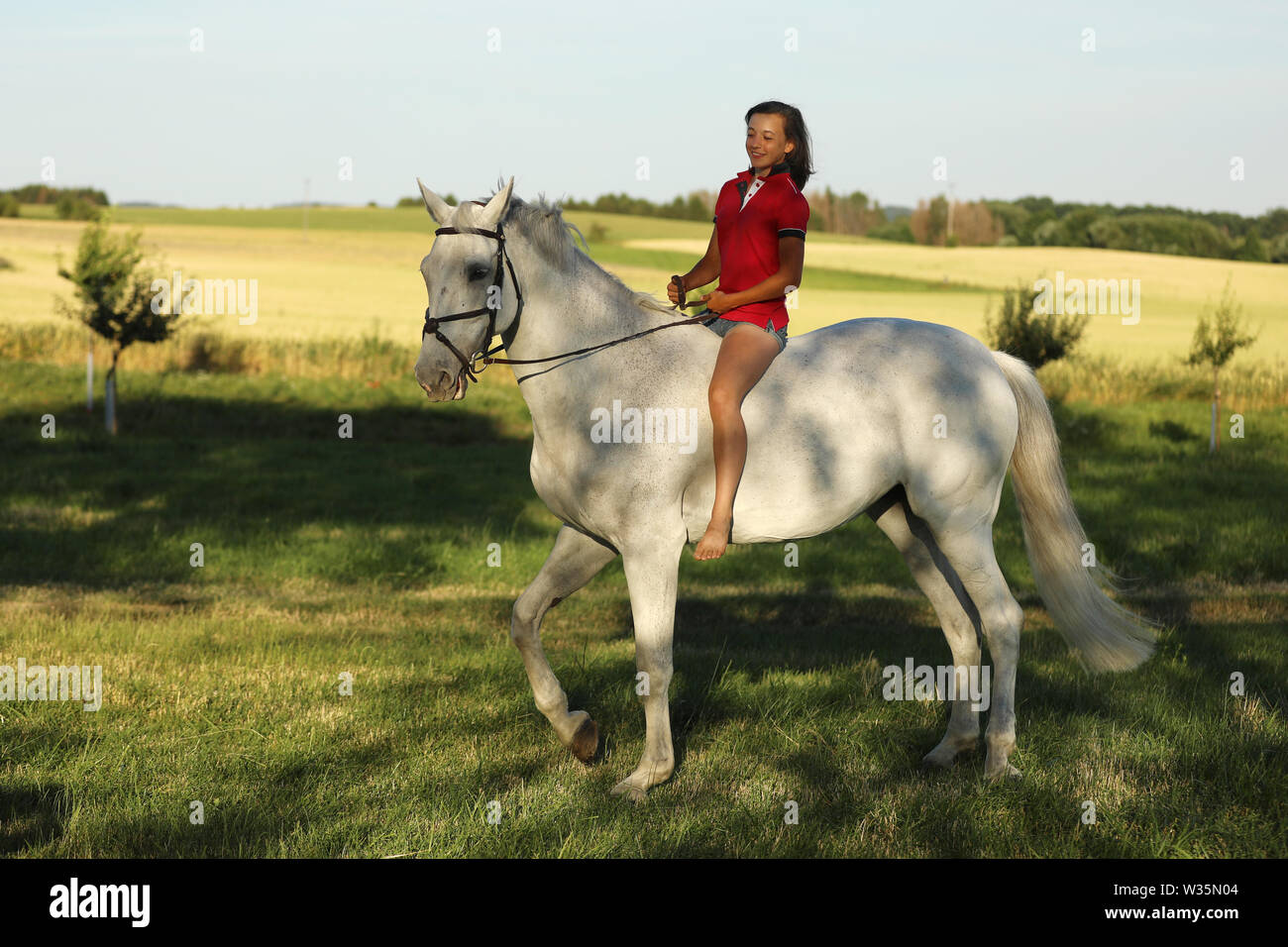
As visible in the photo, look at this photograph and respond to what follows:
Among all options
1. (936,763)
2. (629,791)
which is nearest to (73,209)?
(629,791)

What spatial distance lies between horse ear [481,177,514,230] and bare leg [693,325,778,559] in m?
1.25

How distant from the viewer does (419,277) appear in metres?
47.3

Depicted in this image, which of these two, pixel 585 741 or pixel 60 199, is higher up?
pixel 60 199

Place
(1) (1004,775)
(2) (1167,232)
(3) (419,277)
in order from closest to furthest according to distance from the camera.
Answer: (1) (1004,775)
(3) (419,277)
(2) (1167,232)

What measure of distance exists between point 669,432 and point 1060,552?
2534 mm

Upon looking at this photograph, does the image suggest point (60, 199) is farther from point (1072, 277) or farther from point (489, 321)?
point (489, 321)

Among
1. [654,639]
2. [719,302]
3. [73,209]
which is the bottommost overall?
[654,639]

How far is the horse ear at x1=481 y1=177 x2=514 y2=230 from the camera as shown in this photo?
16.1 feet

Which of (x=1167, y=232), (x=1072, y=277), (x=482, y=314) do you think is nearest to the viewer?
(x=482, y=314)

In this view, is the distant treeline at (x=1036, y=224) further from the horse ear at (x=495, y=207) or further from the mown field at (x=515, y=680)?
the horse ear at (x=495, y=207)

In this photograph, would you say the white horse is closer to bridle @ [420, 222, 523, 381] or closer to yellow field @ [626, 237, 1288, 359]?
bridle @ [420, 222, 523, 381]

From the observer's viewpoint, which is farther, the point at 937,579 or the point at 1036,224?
the point at 1036,224
